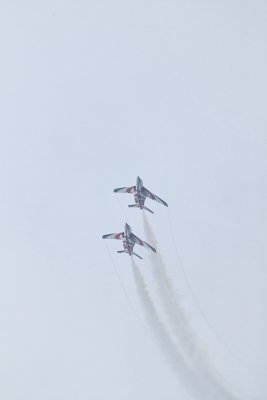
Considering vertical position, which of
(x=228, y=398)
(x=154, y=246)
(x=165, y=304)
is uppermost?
(x=154, y=246)

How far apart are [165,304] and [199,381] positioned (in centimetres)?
1353

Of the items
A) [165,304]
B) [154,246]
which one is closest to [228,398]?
[165,304]

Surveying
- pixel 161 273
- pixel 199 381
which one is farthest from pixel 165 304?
pixel 199 381

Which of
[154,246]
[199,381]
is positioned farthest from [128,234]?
[199,381]

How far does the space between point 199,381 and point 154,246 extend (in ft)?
76.2

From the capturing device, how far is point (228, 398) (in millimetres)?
130375

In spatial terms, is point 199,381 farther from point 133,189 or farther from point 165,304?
point 133,189

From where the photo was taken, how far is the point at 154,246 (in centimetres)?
13362

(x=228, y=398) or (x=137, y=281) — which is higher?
(x=137, y=281)

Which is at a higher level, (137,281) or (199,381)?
(137,281)

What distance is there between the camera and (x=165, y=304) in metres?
130

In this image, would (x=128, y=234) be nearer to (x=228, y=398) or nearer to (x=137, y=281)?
(x=137, y=281)

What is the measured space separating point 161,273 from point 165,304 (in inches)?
205

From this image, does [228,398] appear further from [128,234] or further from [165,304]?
[128,234]
